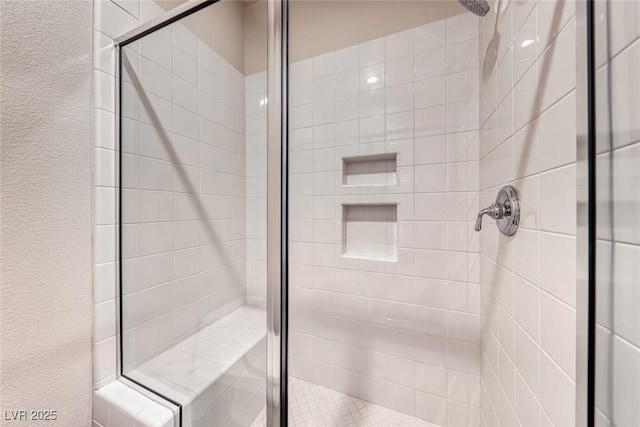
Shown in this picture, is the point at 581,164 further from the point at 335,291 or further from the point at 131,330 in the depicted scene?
the point at 131,330

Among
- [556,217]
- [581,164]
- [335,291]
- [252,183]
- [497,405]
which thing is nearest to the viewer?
[581,164]

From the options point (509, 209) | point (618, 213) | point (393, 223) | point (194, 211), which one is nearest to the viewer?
point (618, 213)

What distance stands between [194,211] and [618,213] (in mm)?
1003

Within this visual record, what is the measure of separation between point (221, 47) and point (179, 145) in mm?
369

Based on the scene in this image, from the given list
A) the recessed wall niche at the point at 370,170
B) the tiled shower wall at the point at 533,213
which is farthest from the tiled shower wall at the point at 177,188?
the tiled shower wall at the point at 533,213

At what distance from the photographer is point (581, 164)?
0.37 m

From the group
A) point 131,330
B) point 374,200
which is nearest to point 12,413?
point 131,330

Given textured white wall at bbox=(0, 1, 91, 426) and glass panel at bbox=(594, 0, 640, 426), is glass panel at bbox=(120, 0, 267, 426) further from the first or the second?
glass panel at bbox=(594, 0, 640, 426)

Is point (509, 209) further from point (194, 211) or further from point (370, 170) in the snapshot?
point (194, 211)

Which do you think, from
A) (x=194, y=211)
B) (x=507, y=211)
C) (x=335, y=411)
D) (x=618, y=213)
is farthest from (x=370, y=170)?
(x=335, y=411)

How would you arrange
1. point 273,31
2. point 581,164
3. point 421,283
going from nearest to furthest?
point 581,164, point 273,31, point 421,283

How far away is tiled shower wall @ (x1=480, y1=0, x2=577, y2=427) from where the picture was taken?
45 cm

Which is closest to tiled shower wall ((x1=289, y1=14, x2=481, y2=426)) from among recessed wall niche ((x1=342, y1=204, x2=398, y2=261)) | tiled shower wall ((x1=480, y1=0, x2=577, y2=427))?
recessed wall niche ((x1=342, y1=204, x2=398, y2=261))

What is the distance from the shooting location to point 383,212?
3.97ft
